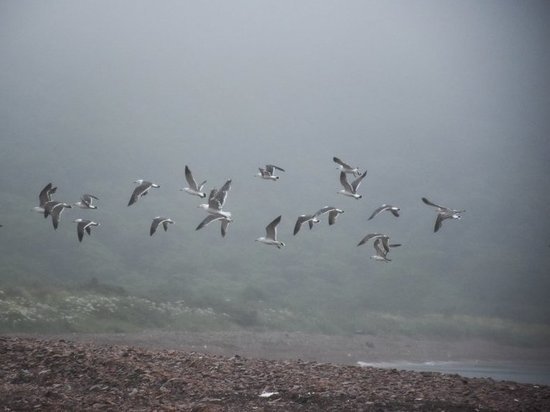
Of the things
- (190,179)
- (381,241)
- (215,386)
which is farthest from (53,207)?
(381,241)

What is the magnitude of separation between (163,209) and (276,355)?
50.1 metres

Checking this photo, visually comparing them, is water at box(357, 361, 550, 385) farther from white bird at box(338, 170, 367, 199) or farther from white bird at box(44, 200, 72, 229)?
white bird at box(44, 200, 72, 229)

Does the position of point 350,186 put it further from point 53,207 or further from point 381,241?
point 53,207

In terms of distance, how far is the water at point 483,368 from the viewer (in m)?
49.2

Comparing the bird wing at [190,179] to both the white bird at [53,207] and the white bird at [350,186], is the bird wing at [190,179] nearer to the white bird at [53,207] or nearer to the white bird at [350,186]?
the white bird at [53,207]

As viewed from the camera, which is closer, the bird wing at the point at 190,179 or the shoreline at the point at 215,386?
the shoreline at the point at 215,386

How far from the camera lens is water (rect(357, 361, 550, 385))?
1938 inches

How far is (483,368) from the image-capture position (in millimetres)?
54750

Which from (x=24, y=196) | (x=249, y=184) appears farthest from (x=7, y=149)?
(x=249, y=184)

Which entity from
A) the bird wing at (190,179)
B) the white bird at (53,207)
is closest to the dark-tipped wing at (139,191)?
the bird wing at (190,179)

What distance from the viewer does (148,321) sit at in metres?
55.9

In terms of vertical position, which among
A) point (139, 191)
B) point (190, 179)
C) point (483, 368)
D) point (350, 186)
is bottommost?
point (483, 368)

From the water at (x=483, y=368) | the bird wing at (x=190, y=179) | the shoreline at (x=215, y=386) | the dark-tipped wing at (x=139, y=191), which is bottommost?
the shoreline at (x=215, y=386)

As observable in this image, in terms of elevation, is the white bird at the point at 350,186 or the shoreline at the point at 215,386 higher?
the white bird at the point at 350,186
